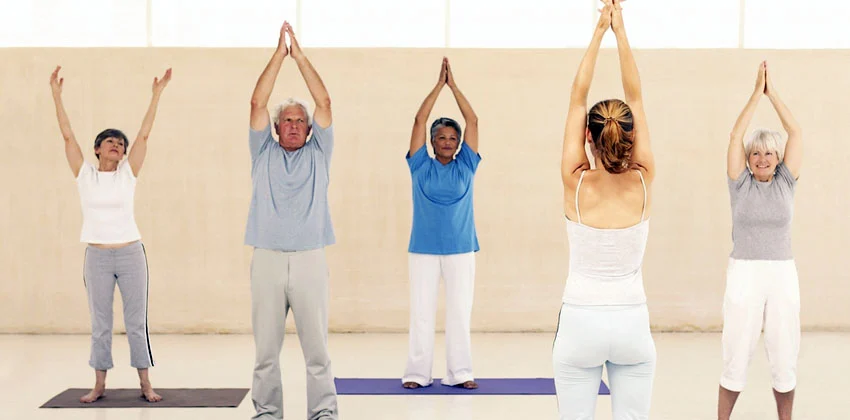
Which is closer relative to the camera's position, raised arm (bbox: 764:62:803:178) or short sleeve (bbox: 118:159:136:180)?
raised arm (bbox: 764:62:803:178)

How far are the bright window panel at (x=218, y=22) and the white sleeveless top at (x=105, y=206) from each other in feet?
8.92

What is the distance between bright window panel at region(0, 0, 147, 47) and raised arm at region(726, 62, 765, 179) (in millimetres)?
4887

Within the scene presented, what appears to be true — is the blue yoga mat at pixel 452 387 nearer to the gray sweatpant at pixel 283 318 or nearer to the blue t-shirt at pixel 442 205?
the blue t-shirt at pixel 442 205

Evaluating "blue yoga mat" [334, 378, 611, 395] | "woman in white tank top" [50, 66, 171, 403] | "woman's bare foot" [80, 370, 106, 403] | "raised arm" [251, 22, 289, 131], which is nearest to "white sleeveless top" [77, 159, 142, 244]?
"woman in white tank top" [50, 66, 171, 403]

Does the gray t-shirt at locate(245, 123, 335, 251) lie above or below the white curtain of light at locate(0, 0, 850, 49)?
Result: below

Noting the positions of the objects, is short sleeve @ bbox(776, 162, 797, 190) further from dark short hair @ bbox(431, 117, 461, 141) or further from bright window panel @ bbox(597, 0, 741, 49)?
bright window panel @ bbox(597, 0, 741, 49)

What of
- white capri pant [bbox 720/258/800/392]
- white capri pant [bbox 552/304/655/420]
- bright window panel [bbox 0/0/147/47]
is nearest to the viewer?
white capri pant [bbox 552/304/655/420]

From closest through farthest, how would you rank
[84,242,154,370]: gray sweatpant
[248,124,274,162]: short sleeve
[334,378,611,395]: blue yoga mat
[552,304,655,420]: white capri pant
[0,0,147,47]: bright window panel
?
[552,304,655,420]: white capri pant, [248,124,274,162]: short sleeve, [84,242,154,370]: gray sweatpant, [334,378,611,395]: blue yoga mat, [0,0,147,47]: bright window panel

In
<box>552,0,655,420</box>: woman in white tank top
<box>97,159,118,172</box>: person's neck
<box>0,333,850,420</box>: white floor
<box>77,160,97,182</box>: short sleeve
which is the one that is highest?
<box>97,159,118,172</box>: person's neck

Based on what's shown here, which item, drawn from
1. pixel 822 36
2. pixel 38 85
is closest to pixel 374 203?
pixel 38 85

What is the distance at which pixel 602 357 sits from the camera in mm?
2689

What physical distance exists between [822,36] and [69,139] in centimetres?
567

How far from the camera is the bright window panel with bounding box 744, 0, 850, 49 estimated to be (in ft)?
24.6

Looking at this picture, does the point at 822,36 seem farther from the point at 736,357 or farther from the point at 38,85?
the point at 38,85
